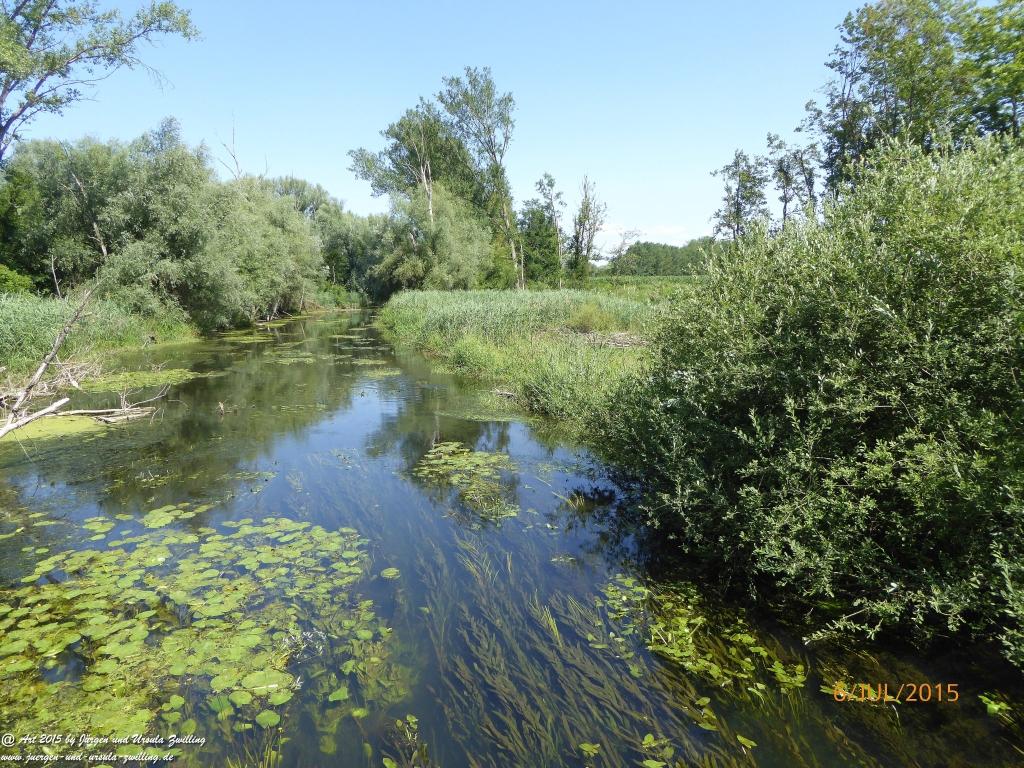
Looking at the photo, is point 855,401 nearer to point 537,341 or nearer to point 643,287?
point 537,341

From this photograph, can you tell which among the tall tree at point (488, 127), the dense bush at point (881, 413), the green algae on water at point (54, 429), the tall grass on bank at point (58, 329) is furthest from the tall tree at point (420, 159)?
the dense bush at point (881, 413)

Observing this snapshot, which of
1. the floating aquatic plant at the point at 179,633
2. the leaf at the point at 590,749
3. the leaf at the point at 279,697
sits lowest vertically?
the leaf at the point at 590,749

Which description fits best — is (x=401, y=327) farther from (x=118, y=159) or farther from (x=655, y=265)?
(x=655, y=265)

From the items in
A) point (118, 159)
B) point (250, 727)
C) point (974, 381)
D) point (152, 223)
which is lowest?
point (250, 727)

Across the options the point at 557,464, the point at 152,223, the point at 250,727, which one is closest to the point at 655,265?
the point at 152,223

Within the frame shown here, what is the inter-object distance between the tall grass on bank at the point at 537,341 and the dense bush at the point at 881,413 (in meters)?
3.98

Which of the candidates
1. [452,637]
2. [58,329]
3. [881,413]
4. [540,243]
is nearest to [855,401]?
[881,413]

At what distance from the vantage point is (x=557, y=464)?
947cm

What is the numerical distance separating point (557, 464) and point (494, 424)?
2828 millimetres

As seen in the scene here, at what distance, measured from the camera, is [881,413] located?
4648 millimetres

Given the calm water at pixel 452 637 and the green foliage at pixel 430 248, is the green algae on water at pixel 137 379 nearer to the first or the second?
the calm water at pixel 452 637

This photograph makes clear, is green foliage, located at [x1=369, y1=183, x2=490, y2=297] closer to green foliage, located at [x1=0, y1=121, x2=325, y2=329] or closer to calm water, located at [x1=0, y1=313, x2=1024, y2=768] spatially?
green foliage, located at [x1=0, y1=121, x2=325, y2=329]

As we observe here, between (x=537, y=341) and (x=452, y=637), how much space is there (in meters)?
13.7

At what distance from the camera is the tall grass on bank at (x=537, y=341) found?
1154 centimetres
